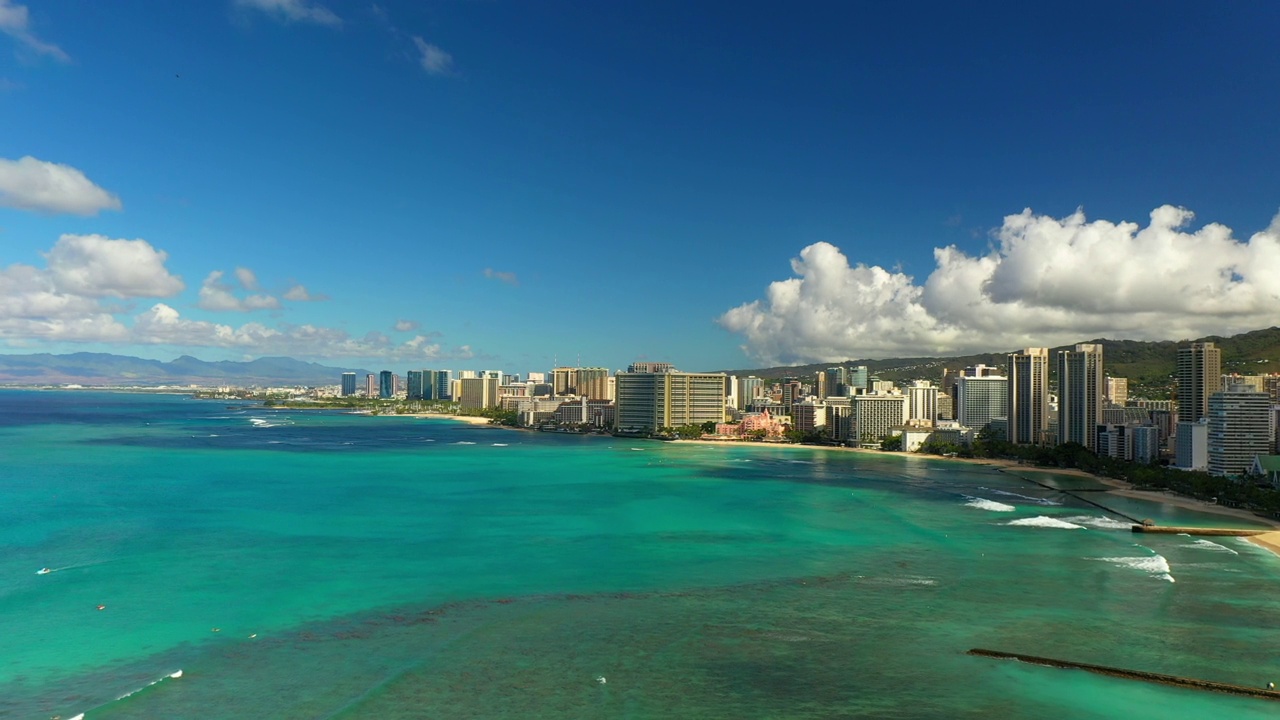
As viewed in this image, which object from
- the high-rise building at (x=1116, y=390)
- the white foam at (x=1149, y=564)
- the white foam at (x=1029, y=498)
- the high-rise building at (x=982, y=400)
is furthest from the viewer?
the high-rise building at (x=1116, y=390)

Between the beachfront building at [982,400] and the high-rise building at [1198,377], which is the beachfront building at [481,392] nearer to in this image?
the beachfront building at [982,400]

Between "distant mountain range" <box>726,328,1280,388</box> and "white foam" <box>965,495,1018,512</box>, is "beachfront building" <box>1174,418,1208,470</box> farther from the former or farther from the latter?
"distant mountain range" <box>726,328,1280,388</box>

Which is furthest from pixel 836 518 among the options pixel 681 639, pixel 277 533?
pixel 277 533

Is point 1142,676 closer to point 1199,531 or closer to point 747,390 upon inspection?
point 1199,531

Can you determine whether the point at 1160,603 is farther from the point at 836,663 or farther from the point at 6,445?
the point at 6,445

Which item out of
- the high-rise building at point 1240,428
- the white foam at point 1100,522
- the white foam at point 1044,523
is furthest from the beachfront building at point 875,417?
the white foam at point 1044,523

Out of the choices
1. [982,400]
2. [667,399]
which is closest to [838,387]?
[667,399]

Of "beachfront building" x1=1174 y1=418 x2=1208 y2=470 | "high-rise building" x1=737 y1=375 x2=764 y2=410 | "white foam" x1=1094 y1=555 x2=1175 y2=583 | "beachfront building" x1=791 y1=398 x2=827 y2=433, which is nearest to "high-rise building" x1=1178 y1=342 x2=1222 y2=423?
"beachfront building" x1=1174 y1=418 x2=1208 y2=470
